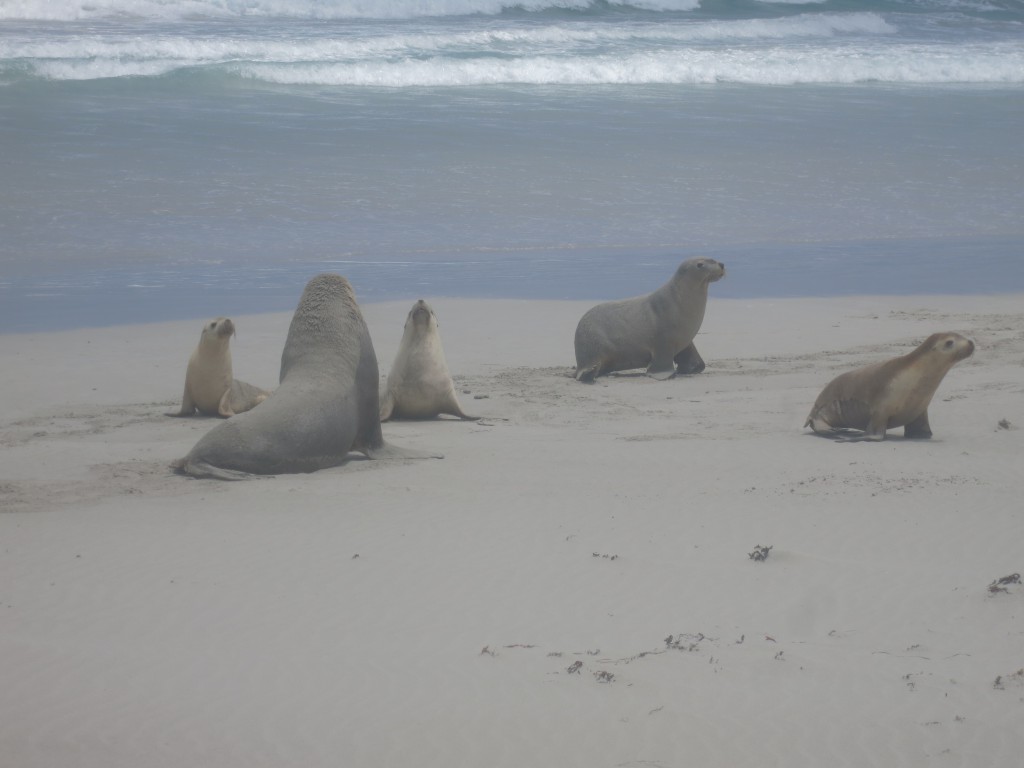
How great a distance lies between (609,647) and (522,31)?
32144 millimetres

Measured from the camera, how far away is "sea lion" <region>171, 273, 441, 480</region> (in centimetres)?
647

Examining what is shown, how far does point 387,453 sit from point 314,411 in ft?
1.68

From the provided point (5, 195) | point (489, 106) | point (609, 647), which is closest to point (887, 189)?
point (489, 106)

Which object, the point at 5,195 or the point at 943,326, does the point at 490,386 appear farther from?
the point at 5,195

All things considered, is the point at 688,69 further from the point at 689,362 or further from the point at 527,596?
the point at 527,596

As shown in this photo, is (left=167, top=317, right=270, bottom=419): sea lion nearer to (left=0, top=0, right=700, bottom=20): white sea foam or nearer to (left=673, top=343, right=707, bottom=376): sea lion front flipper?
(left=673, top=343, right=707, bottom=376): sea lion front flipper

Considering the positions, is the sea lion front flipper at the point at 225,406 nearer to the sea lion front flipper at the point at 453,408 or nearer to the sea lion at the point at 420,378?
the sea lion at the point at 420,378

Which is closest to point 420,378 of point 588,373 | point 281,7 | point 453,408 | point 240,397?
point 453,408

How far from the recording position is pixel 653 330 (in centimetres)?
979

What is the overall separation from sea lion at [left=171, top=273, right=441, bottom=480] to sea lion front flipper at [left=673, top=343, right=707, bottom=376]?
3.26 metres

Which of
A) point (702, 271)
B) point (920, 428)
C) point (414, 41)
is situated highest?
point (414, 41)

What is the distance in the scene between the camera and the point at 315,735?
3.71 metres

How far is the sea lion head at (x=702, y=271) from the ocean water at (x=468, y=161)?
192cm

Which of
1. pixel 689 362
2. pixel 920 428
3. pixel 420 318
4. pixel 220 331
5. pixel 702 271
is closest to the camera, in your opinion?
pixel 920 428
